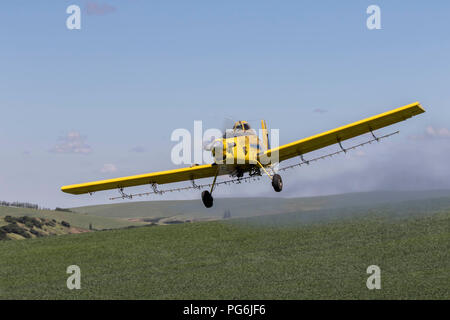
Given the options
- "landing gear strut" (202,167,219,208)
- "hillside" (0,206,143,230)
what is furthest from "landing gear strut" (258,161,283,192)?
"hillside" (0,206,143,230)

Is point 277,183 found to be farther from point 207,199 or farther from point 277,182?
point 207,199

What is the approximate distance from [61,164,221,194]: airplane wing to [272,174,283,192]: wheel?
4.59 metres

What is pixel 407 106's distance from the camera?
82.5 ft

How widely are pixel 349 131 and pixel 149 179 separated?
10.6 m

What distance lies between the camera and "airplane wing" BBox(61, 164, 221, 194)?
26797mm

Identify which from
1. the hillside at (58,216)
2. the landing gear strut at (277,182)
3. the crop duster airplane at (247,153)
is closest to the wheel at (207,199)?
the crop duster airplane at (247,153)

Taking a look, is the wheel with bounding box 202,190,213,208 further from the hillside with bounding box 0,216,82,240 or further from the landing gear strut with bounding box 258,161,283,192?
the hillside with bounding box 0,216,82,240

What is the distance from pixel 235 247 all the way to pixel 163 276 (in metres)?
23.5

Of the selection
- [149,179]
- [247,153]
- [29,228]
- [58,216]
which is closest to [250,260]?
[149,179]
